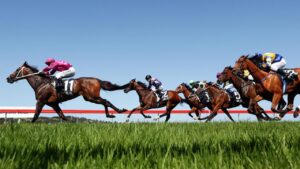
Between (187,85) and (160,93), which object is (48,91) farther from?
(187,85)

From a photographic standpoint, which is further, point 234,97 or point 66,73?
point 234,97

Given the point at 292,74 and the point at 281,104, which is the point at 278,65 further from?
the point at 281,104

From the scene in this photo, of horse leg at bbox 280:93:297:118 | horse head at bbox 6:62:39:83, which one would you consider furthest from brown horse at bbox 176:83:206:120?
horse head at bbox 6:62:39:83

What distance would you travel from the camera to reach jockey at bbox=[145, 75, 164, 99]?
819 inches

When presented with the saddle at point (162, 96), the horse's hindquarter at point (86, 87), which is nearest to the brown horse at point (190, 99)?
the saddle at point (162, 96)

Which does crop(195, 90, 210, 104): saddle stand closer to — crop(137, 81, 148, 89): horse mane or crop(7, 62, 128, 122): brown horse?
crop(137, 81, 148, 89): horse mane

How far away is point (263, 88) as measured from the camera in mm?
14094

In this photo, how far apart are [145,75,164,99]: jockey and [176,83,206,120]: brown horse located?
6.86 ft

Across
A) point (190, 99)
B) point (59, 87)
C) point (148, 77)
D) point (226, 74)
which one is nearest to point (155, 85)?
point (148, 77)

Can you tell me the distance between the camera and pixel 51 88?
15.1m

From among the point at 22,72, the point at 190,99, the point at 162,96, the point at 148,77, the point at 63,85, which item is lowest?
the point at 190,99

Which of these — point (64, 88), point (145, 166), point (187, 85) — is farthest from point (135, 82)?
point (145, 166)

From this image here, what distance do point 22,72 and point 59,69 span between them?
4.58 feet

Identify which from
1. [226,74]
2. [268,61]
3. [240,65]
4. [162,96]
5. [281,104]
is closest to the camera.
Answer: [268,61]
